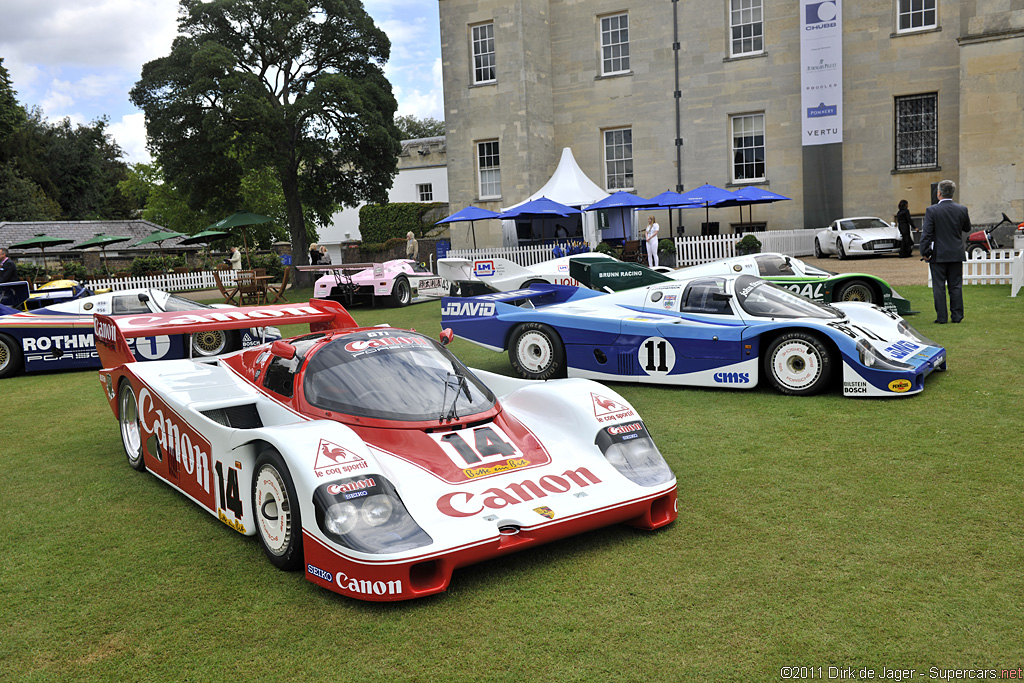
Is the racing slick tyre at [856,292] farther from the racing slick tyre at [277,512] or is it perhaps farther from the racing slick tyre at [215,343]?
the racing slick tyre at [277,512]

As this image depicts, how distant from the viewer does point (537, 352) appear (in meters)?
9.38

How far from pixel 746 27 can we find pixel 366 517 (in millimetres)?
26440

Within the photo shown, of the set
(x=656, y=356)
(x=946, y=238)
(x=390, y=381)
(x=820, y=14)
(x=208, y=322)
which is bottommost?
(x=656, y=356)

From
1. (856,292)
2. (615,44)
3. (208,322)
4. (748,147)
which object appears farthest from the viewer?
(615,44)

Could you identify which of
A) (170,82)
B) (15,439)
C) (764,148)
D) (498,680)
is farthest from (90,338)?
(764,148)

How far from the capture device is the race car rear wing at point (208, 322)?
663 centimetres

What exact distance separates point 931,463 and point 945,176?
884 inches

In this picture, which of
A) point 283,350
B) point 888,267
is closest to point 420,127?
point 888,267

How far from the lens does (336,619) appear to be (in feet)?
12.4

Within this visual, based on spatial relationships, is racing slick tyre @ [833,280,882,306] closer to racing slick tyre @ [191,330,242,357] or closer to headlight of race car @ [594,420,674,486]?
headlight of race car @ [594,420,674,486]

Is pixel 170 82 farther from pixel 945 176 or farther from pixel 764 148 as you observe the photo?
pixel 945 176

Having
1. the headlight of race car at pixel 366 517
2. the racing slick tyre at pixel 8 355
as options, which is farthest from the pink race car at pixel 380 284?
the headlight of race car at pixel 366 517

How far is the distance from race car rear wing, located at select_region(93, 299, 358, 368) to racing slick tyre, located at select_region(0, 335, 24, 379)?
5722 millimetres

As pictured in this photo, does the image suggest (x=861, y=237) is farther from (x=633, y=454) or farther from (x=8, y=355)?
(x=8, y=355)
